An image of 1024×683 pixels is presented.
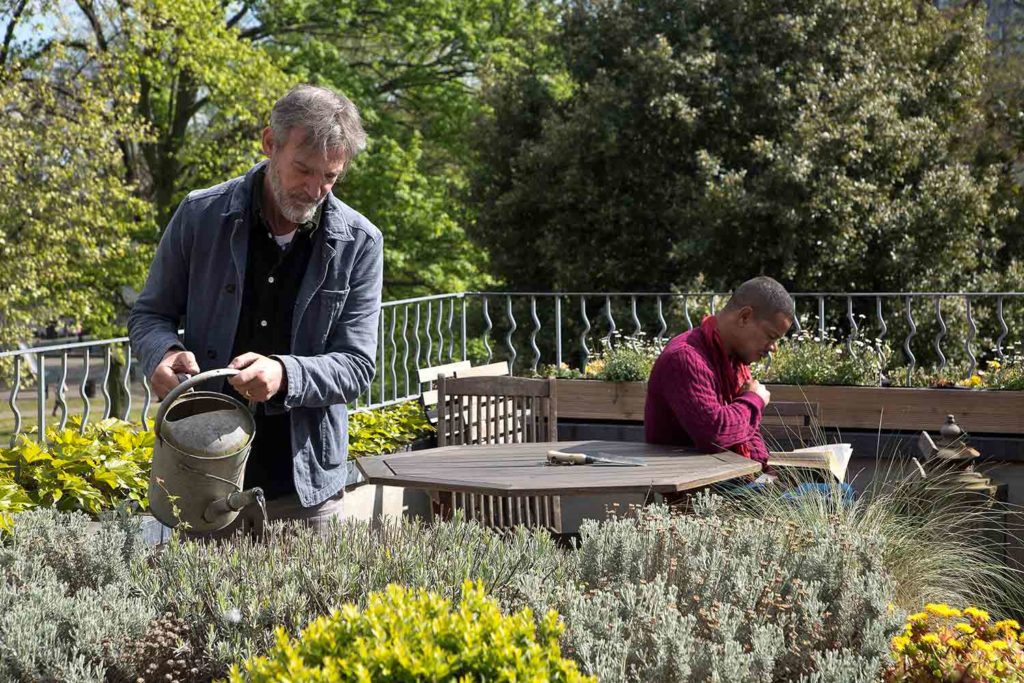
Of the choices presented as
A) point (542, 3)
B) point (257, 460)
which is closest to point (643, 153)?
point (542, 3)

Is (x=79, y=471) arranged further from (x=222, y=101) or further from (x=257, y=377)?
(x=222, y=101)

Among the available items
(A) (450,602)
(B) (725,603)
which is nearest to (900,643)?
(B) (725,603)

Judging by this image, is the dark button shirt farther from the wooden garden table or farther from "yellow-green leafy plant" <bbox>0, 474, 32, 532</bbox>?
"yellow-green leafy plant" <bbox>0, 474, 32, 532</bbox>

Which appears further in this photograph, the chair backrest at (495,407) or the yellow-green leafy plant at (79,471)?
the chair backrest at (495,407)

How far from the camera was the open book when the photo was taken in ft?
14.1

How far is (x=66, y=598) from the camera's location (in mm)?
2361

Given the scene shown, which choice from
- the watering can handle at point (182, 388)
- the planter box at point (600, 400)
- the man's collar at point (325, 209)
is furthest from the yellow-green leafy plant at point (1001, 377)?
the watering can handle at point (182, 388)

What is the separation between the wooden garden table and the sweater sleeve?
7 centimetres

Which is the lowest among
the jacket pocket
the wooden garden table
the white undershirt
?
the wooden garden table

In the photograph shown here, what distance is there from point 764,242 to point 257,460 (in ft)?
35.0

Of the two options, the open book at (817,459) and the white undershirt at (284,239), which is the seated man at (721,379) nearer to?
the open book at (817,459)

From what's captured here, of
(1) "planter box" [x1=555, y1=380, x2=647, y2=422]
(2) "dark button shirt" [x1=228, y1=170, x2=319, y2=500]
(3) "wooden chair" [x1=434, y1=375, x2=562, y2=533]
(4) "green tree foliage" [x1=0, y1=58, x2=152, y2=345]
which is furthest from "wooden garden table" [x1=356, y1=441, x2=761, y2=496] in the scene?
(4) "green tree foliage" [x1=0, y1=58, x2=152, y2=345]

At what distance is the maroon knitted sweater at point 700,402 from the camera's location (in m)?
4.27

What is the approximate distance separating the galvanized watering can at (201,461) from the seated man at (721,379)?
2094 millimetres
